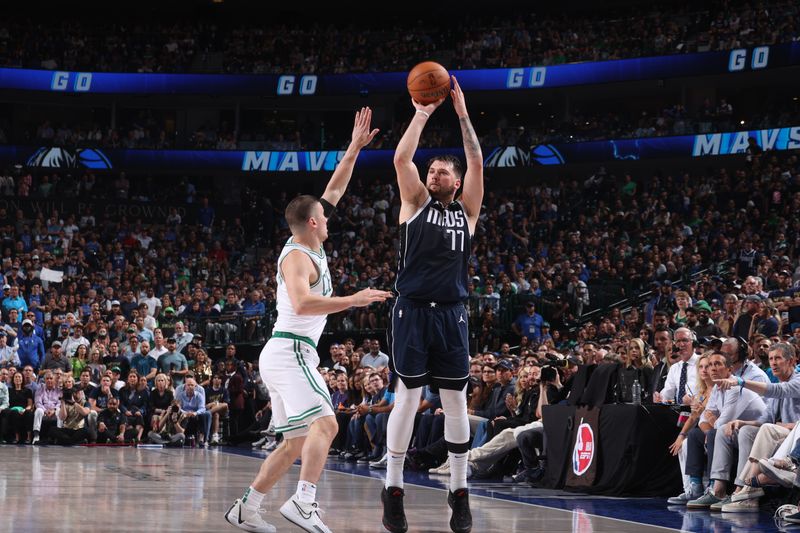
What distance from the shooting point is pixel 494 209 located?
31109 mm

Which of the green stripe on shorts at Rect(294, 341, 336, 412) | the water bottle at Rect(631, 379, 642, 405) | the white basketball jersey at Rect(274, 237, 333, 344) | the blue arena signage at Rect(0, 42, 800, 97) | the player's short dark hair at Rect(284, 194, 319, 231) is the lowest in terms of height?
the water bottle at Rect(631, 379, 642, 405)

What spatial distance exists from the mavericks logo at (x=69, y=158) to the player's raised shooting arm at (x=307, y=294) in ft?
98.6

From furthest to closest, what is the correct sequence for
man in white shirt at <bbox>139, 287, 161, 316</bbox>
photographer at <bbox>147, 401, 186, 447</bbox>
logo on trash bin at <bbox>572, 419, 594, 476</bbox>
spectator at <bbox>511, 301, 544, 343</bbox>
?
man in white shirt at <bbox>139, 287, 161, 316</bbox> → spectator at <bbox>511, 301, 544, 343</bbox> → photographer at <bbox>147, 401, 186, 447</bbox> → logo on trash bin at <bbox>572, 419, 594, 476</bbox>

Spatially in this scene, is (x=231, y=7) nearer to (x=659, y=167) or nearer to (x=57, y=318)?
(x=659, y=167)

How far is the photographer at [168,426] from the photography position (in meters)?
17.5

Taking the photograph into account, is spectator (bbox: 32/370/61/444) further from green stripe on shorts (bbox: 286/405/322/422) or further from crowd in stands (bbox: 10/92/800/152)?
crowd in stands (bbox: 10/92/800/152)

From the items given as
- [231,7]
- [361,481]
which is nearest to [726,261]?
[361,481]

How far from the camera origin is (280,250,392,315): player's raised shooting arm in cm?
575

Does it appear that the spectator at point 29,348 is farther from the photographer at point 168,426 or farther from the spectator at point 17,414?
the photographer at point 168,426

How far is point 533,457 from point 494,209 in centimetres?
2014

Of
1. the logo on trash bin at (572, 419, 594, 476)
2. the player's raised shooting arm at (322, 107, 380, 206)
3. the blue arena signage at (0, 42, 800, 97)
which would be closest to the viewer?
the player's raised shooting arm at (322, 107, 380, 206)

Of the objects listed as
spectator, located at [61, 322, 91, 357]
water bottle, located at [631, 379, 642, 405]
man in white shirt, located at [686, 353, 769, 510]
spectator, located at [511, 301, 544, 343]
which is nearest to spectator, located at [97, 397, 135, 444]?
spectator, located at [61, 322, 91, 357]

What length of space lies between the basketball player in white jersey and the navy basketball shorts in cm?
49

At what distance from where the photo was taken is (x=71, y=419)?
17.4 metres
